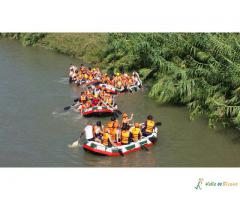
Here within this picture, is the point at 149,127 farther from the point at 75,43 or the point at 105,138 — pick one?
the point at 75,43

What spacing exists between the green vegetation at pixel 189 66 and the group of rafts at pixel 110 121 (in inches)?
66.0

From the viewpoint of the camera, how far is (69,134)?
1596 centimetres

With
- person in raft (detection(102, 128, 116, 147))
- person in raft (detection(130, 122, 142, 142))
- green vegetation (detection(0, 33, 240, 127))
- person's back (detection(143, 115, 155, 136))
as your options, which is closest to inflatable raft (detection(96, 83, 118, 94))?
green vegetation (detection(0, 33, 240, 127))

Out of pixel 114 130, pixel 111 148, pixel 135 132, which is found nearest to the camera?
pixel 111 148

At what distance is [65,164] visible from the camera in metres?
13.8

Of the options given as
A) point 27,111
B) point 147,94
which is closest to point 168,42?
point 147,94

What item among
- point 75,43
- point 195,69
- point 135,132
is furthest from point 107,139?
point 75,43

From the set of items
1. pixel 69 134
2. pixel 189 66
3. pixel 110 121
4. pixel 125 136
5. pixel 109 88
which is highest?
pixel 189 66

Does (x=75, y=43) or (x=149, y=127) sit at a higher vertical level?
(x=75, y=43)

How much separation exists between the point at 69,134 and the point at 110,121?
5.80 ft

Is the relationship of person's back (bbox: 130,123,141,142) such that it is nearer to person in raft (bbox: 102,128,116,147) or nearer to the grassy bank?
person in raft (bbox: 102,128,116,147)

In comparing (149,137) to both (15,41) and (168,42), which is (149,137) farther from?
(15,41)

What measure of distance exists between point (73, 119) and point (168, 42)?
6.27 meters

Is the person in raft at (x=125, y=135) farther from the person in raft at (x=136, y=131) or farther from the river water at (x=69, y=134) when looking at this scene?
the river water at (x=69, y=134)
